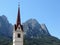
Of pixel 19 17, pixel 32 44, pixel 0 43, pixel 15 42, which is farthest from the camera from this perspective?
pixel 32 44

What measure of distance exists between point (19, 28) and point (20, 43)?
408 cm

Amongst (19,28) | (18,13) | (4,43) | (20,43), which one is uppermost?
(4,43)

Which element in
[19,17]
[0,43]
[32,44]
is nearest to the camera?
[19,17]

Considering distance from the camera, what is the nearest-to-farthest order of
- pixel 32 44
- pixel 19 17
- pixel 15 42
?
pixel 15 42 → pixel 19 17 → pixel 32 44

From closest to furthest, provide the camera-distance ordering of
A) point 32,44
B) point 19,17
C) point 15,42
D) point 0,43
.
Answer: point 15,42
point 19,17
point 0,43
point 32,44

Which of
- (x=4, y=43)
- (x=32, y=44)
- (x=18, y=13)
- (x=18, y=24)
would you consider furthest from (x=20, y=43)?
(x=32, y=44)

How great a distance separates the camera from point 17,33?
204 feet

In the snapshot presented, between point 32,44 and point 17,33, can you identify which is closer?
point 17,33

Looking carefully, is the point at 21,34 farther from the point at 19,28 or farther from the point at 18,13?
the point at 18,13

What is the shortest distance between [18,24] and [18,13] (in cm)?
415

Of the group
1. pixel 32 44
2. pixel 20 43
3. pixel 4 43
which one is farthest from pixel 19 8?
pixel 32 44

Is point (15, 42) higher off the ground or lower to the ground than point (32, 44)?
lower

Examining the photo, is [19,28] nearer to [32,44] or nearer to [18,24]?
[18,24]

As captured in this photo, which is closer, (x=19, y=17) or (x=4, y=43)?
(x=19, y=17)
